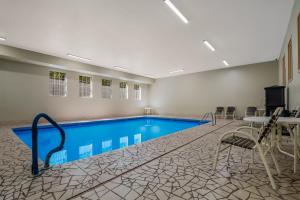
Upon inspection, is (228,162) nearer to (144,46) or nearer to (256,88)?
(144,46)

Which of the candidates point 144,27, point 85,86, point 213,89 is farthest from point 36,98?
point 213,89

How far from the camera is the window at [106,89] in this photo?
381 inches

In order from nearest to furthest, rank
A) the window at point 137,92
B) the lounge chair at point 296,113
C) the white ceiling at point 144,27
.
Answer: the lounge chair at point 296,113
the white ceiling at point 144,27
the window at point 137,92

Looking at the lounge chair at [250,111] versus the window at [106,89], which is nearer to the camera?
the lounge chair at [250,111]

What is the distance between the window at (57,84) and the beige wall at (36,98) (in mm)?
194

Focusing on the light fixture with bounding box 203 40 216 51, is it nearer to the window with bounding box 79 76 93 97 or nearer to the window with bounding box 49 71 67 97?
the window with bounding box 79 76 93 97

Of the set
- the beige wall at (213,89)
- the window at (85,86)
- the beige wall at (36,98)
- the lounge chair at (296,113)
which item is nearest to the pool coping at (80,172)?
the lounge chair at (296,113)

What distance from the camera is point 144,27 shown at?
168 inches

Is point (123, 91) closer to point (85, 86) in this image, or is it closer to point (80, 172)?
point (85, 86)

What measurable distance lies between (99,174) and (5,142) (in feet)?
10.7

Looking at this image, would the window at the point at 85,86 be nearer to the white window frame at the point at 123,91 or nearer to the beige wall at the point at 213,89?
the white window frame at the point at 123,91

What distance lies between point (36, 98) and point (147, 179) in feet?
24.6

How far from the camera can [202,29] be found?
4414 mm

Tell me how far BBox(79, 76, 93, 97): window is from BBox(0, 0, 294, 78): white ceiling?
81.4 inches
